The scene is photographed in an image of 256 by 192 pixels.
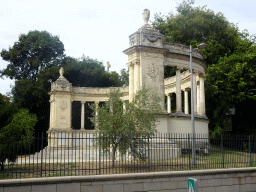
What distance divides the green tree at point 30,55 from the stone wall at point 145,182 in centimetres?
3935

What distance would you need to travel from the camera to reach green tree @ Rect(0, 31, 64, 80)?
48.8 metres

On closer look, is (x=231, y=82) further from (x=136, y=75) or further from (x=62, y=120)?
(x=62, y=120)

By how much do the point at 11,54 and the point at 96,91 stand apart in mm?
18710

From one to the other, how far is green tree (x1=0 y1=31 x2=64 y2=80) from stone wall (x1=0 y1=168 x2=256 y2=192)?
3935cm

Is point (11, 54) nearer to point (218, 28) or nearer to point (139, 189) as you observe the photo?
point (218, 28)

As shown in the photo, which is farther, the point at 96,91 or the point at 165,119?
the point at 96,91

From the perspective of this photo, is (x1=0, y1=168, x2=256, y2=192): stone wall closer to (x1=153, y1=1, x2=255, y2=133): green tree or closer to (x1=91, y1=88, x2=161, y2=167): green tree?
(x1=91, y1=88, x2=161, y2=167): green tree

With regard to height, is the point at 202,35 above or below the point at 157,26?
below

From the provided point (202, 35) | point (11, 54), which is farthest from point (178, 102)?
point (11, 54)

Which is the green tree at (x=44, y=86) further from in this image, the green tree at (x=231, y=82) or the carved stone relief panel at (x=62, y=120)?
the green tree at (x=231, y=82)

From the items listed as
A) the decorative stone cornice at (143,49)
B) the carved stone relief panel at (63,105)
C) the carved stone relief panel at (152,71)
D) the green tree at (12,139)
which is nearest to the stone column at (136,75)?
the carved stone relief panel at (152,71)

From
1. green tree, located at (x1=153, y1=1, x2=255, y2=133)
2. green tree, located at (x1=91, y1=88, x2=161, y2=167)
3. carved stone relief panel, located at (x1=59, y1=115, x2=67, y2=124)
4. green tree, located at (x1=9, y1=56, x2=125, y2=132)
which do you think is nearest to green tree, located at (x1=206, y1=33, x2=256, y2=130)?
green tree, located at (x1=153, y1=1, x2=255, y2=133)

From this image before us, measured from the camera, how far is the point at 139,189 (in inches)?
500

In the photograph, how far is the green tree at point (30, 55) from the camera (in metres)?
48.8
